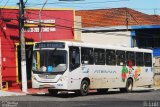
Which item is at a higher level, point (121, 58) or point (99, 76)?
point (121, 58)

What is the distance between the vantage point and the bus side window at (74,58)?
1004 inches

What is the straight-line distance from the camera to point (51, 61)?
25.5 m

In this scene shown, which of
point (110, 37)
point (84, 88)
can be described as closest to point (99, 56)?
point (84, 88)

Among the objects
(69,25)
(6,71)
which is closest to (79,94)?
(6,71)

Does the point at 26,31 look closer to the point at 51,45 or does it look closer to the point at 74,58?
the point at 51,45

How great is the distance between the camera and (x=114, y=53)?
29750 millimetres

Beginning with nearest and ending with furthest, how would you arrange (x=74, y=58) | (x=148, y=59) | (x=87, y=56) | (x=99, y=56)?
(x=74, y=58)
(x=87, y=56)
(x=99, y=56)
(x=148, y=59)

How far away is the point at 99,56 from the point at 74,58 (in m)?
2.85

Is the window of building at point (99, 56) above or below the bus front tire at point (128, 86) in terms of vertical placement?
above

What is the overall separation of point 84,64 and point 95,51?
1.45 m

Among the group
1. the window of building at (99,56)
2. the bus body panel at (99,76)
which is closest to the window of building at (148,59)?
the bus body panel at (99,76)

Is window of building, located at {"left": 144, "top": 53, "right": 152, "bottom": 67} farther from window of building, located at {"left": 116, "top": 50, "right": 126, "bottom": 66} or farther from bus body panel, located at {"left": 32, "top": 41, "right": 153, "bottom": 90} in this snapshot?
window of building, located at {"left": 116, "top": 50, "right": 126, "bottom": 66}

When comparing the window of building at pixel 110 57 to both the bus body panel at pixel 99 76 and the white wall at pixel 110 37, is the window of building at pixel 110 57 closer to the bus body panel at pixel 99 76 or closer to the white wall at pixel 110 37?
the bus body panel at pixel 99 76

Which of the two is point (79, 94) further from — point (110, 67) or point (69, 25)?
point (69, 25)
